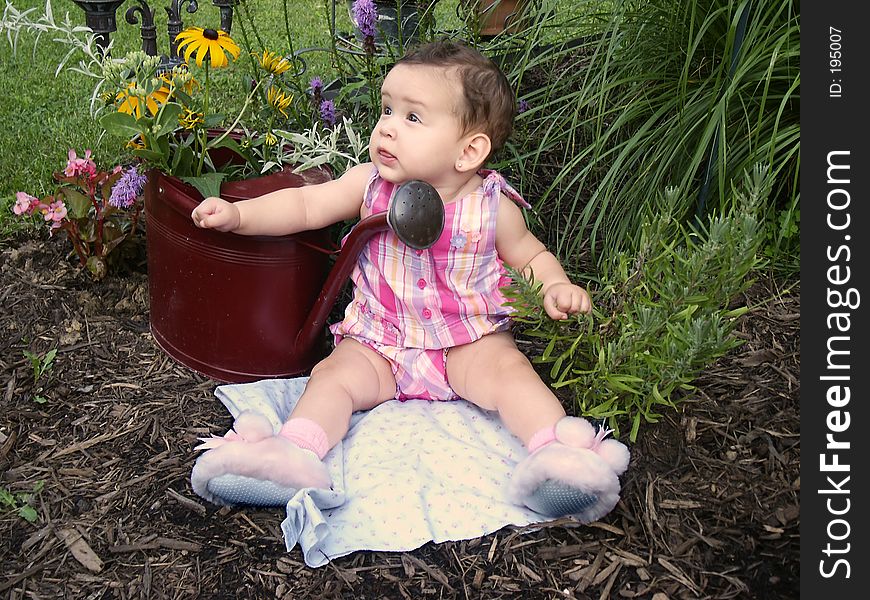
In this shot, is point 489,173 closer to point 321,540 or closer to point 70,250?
point 321,540

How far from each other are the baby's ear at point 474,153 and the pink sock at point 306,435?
653 millimetres

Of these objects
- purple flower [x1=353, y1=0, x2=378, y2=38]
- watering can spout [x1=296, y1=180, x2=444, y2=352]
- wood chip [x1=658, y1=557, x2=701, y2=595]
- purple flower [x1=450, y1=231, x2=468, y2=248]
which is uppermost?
purple flower [x1=353, y1=0, x2=378, y2=38]

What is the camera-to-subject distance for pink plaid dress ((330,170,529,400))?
2055 mm

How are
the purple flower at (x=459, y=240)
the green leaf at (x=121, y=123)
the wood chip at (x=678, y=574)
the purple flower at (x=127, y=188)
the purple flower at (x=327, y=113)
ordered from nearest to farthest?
1. the wood chip at (x=678, y=574)
2. the green leaf at (x=121, y=123)
3. the purple flower at (x=459, y=240)
4. the purple flower at (x=127, y=188)
5. the purple flower at (x=327, y=113)

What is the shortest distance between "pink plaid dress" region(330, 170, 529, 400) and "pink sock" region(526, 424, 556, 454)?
35cm

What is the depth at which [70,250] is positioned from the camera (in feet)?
8.43

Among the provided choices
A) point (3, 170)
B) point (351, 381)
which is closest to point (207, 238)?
point (351, 381)

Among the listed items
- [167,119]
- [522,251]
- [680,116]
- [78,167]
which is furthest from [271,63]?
[680,116]

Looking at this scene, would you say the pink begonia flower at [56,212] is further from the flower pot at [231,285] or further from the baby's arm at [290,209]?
the baby's arm at [290,209]

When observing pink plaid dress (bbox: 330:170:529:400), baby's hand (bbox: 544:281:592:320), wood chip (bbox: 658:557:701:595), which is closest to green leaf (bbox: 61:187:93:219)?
pink plaid dress (bbox: 330:170:529:400)

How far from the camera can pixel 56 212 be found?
2.32 metres

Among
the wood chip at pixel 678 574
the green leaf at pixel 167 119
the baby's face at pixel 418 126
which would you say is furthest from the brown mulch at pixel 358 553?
the baby's face at pixel 418 126

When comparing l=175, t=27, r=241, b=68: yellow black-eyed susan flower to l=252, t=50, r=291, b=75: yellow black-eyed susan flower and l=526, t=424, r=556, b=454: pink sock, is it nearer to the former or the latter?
l=252, t=50, r=291, b=75: yellow black-eyed susan flower

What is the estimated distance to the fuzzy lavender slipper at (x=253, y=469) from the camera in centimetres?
169
